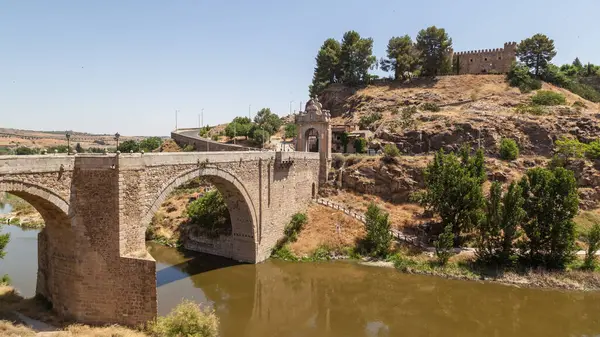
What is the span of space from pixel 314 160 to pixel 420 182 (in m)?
8.81

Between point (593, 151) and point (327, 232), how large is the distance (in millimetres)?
24052

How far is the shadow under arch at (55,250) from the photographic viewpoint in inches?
502

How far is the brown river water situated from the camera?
16.5 meters

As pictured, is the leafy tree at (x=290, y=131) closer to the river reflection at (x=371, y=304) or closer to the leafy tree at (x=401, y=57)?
the leafy tree at (x=401, y=57)

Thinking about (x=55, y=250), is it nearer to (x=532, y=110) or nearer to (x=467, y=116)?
(x=467, y=116)

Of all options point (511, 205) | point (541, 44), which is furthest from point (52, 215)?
point (541, 44)

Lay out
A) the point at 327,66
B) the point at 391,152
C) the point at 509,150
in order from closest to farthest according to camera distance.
A: the point at 391,152 < the point at 509,150 < the point at 327,66

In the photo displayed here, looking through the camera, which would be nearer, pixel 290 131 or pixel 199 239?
pixel 199 239

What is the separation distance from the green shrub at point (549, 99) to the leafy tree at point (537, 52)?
864 centimetres

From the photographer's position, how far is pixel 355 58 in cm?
5172

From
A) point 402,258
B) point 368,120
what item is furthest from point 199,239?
point 368,120

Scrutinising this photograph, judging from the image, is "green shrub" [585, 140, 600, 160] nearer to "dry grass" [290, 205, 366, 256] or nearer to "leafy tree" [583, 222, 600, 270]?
"leafy tree" [583, 222, 600, 270]

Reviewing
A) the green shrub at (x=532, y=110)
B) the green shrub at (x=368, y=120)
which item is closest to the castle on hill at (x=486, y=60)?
the green shrub at (x=532, y=110)

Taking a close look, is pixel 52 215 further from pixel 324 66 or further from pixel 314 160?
pixel 324 66
